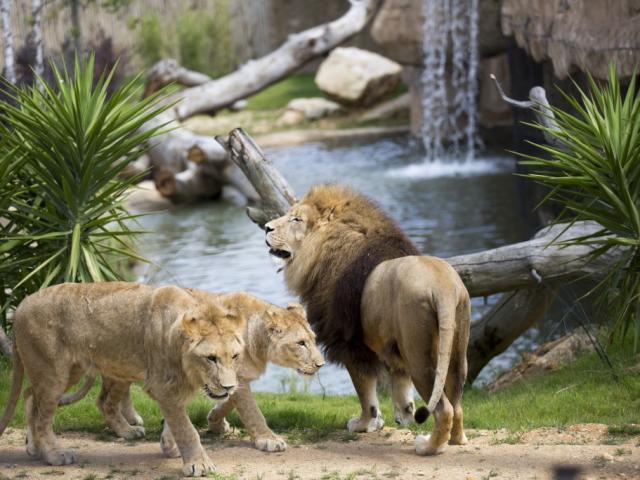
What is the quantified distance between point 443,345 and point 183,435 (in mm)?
1333

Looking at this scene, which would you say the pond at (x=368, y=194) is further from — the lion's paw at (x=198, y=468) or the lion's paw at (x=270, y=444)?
the lion's paw at (x=198, y=468)

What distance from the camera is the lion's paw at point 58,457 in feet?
17.0

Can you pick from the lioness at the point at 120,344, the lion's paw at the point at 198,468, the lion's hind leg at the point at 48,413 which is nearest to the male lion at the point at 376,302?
the lioness at the point at 120,344

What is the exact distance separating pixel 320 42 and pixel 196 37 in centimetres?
1169

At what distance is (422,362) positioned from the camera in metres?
5.24

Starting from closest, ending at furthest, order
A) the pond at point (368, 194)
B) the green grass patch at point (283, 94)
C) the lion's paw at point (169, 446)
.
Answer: the lion's paw at point (169, 446) → the pond at point (368, 194) → the green grass patch at point (283, 94)

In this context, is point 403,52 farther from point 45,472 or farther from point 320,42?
point 45,472

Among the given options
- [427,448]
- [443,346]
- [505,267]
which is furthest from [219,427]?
[505,267]

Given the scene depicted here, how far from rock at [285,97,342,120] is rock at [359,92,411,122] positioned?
0.71 m

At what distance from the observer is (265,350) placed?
5.27m

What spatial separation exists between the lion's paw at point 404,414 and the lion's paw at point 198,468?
4.87 ft

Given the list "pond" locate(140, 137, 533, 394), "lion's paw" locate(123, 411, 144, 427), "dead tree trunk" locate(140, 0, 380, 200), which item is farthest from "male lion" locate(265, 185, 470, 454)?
"dead tree trunk" locate(140, 0, 380, 200)

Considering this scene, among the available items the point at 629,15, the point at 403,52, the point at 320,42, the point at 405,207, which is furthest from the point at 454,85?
the point at 629,15

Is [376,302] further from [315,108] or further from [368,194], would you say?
[315,108]
